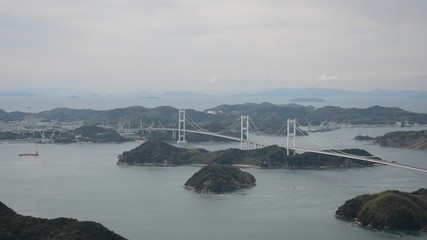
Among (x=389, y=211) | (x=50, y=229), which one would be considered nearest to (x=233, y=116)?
(x=389, y=211)

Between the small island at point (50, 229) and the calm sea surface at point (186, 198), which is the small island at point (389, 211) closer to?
the calm sea surface at point (186, 198)

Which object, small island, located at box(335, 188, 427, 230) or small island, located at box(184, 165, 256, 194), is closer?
small island, located at box(335, 188, 427, 230)

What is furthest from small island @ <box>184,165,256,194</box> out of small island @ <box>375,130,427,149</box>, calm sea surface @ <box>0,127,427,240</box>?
small island @ <box>375,130,427,149</box>

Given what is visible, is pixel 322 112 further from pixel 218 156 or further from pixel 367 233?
pixel 367 233

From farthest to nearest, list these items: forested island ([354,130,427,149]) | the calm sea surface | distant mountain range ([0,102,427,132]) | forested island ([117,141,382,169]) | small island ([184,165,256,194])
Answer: distant mountain range ([0,102,427,132]), forested island ([354,130,427,149]), forested island ([117,141,382,169]), small island ([184,165,256,194]), the calm sea surface

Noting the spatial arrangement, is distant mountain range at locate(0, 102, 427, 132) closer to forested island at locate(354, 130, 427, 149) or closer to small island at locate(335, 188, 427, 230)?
forested island at locate(354, 130, 427, 149)

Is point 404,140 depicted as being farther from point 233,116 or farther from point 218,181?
point 233,116

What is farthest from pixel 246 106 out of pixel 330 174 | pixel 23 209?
pixel 23 209
